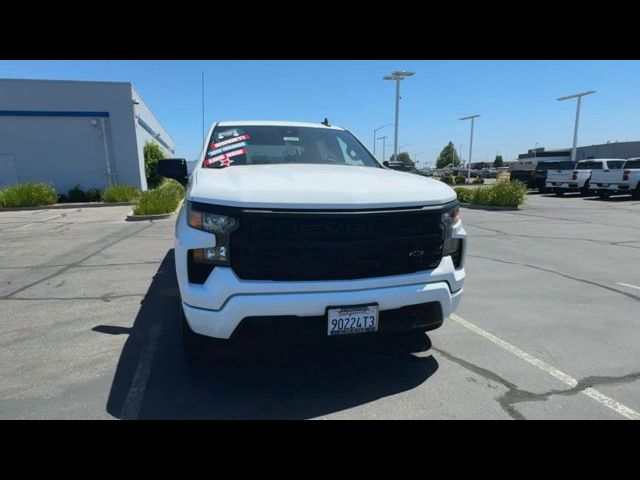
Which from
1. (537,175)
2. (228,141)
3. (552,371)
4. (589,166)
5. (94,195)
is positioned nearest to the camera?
(552,371)

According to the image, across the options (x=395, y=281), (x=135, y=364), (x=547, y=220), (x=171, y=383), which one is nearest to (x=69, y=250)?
(x=135, y=364)

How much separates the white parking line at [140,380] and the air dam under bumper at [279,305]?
70 cm

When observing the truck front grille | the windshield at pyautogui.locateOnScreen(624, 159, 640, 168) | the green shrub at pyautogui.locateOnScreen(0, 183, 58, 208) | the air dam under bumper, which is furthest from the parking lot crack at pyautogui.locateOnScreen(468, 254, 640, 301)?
the windshield at pyautogui.locateOnScreen(624, 159, 640, 168)

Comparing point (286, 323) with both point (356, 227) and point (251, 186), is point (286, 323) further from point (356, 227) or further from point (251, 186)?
point (251, 186)

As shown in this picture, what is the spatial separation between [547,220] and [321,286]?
518 inches

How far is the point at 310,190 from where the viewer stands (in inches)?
99.7

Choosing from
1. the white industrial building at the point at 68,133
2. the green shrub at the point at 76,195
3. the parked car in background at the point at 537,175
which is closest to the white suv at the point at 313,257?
the green shrub at the point at 76,195

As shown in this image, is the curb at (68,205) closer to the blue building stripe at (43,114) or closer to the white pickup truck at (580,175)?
the blue building stripe at (43,114)

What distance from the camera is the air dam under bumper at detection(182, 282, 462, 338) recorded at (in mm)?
2371

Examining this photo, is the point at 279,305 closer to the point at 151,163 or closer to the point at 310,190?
the point at 310,190

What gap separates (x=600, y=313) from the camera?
4473 millimetres

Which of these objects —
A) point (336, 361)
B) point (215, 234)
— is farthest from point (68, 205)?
point (215, 234)

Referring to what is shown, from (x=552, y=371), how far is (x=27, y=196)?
19737 mm

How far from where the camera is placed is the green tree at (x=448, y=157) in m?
101
